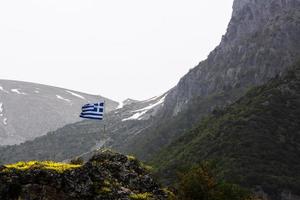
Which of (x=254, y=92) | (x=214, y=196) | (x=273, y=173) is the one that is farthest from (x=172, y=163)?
(x=214, y=196)

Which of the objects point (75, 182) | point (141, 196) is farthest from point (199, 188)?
point (75, 182)

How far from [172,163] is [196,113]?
246ft

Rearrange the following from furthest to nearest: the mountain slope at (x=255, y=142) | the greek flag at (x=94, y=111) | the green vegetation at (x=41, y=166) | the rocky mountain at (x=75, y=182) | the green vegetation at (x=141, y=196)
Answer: the mountain slope at (x=255, y=142), the greek flag at (x=94, y=111), the green vegetation at (x=141, y=196), the green vegetation at (x=41, y=166), the rocky mountain at (x=75, y=182)

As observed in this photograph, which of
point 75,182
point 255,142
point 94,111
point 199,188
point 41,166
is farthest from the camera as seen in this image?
point 255,142

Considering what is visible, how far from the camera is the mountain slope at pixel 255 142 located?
94812mm

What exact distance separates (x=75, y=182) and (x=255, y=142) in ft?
288

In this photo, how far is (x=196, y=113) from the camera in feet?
629

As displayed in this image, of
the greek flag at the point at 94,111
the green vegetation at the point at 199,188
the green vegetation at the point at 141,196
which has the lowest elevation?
the green vegetation at the point at 141,196

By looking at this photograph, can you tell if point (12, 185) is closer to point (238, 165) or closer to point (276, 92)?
point (238, 165)

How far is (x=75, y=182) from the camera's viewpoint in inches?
1040

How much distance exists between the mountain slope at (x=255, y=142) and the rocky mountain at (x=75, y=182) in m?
65.7

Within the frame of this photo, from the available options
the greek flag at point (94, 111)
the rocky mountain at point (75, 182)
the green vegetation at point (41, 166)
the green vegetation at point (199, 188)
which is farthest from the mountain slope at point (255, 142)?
the green vegetation at point (41, 166)

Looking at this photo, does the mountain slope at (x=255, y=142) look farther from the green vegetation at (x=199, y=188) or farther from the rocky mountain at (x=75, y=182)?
the rocky mountain at (x=75, y=182)

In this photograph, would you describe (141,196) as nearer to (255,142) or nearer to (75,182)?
(75,182)
